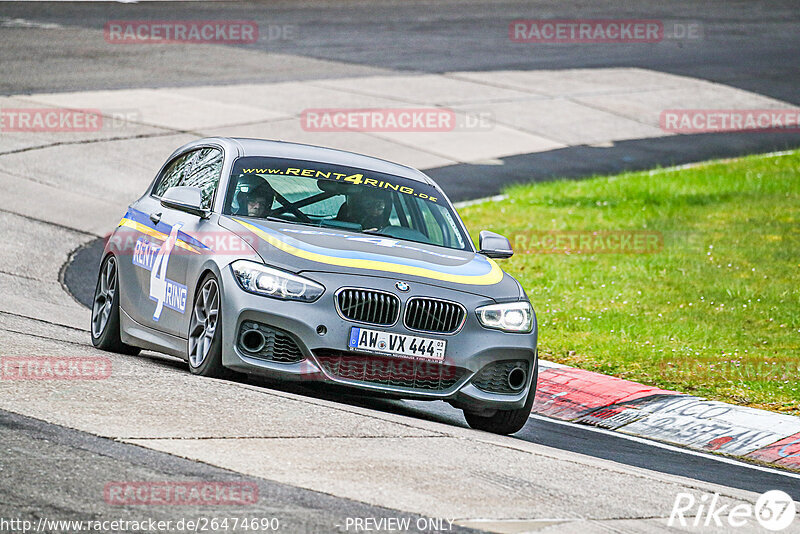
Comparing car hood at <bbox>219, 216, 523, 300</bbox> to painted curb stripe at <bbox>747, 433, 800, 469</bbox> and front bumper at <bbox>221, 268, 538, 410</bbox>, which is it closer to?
front bumper at <bbox>221, 268, 538, 410</bbox>

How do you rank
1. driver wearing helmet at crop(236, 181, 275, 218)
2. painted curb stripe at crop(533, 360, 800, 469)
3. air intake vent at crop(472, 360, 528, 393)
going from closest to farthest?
air intake vent at crop(472, 360, 528, 393), driver wearing helmet at crop(236, 181, 275, 218), painted curb stripe at crop(533, 360, 800, 469)

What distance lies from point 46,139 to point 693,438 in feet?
43.4

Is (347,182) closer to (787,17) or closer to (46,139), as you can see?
(46,139)

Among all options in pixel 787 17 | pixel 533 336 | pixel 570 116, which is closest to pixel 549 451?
pixel 533 336

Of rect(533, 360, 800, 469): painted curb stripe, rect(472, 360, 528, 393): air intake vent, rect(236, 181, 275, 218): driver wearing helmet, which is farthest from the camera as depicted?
rect(533, 360, 800, 469): painted curb stripe

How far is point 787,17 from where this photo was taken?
42875mm

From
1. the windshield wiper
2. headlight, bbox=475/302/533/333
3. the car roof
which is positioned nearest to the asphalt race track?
headlight, bbox=475/302/533/333

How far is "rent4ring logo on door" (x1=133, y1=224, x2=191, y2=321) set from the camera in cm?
920

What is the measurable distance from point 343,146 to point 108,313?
39.3 feet

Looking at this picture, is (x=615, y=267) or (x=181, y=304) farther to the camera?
(x=615, y=267)

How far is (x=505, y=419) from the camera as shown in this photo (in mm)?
9008

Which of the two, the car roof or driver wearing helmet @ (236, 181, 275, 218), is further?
the car roof

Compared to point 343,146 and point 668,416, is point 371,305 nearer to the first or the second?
point 668,416

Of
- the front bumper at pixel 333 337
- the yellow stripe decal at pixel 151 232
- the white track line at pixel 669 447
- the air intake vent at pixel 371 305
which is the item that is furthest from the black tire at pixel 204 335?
the white track line at pixel 669 447
